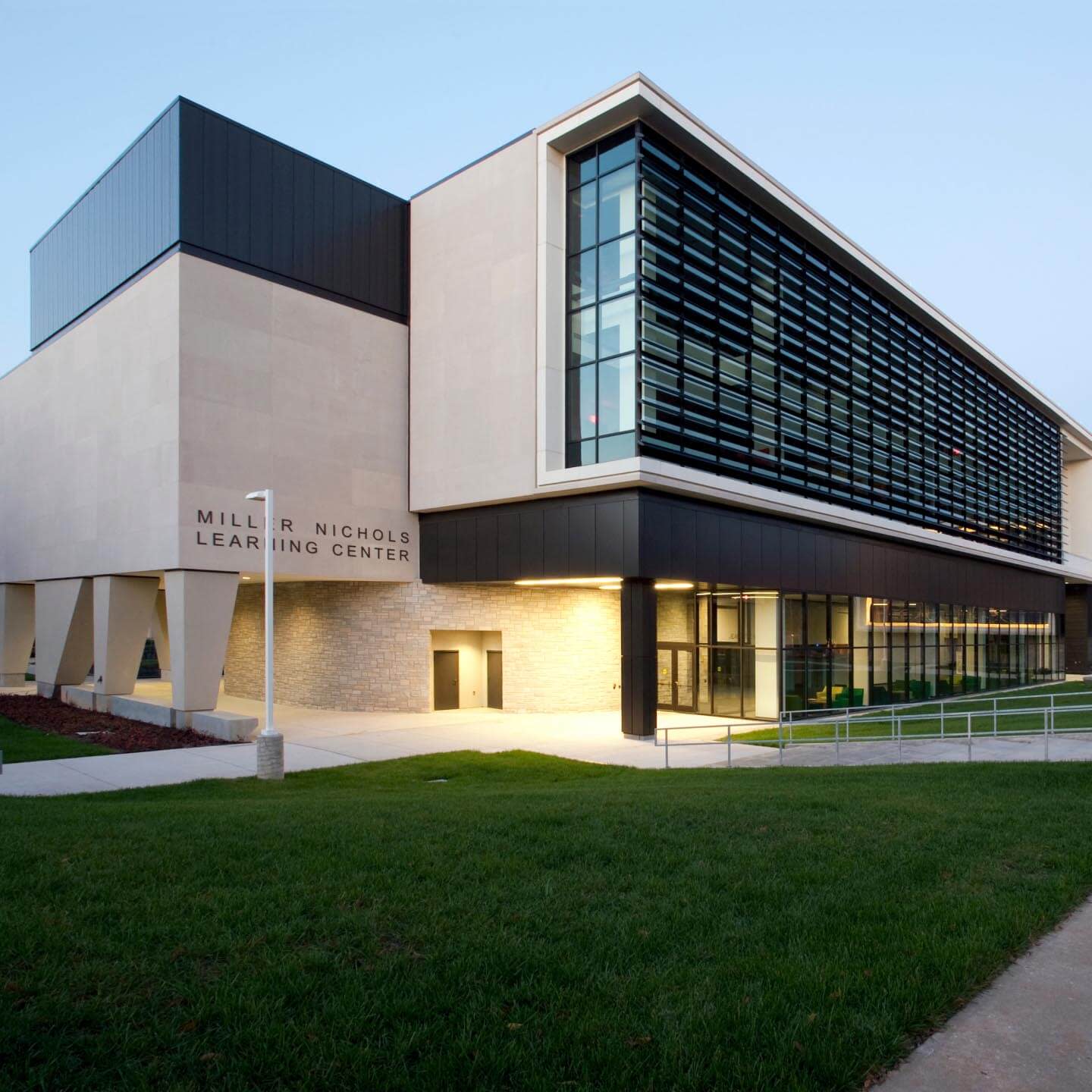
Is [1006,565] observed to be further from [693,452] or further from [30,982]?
[30,982]

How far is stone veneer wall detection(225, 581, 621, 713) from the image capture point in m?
27.2

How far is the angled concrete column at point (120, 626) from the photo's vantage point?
84.7 ft

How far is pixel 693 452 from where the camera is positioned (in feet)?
75.3

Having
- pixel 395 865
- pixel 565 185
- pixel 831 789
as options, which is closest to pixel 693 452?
pixel 565 185

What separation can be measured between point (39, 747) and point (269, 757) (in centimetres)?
758

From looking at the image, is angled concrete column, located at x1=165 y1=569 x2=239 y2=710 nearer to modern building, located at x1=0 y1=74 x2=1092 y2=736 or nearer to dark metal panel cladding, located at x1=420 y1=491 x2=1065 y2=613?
modern building, located at x1=0 y1=74 x2=1092 y2=736

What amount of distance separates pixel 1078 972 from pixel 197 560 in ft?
69.3

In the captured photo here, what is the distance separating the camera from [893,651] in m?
31.7

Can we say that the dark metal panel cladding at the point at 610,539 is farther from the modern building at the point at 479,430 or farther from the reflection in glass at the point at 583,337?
the reflection in glass at the point at 583,337

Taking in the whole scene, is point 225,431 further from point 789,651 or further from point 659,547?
point 789,651

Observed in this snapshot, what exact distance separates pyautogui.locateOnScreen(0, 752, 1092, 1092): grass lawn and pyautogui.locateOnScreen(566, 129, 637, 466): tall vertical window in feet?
46.3

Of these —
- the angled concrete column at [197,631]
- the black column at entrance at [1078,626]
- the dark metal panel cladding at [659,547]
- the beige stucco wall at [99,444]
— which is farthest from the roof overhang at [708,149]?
the black column at entrance at [1078,626]

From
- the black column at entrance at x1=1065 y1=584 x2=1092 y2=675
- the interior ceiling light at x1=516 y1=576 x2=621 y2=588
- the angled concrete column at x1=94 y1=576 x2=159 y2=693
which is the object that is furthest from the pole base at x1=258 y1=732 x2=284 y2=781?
the black column at entrance at x1=1065 y1=584 x2=1092 y2=675

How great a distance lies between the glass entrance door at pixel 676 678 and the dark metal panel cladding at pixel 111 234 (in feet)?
61.5
